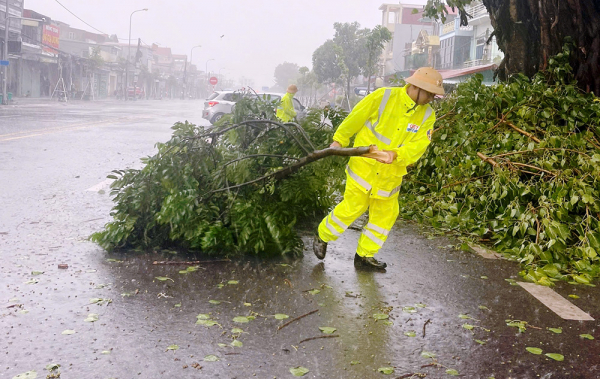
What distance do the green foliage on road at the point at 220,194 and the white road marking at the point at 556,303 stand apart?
1.81m

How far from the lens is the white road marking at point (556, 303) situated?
4.22m

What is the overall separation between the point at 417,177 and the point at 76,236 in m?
4.12

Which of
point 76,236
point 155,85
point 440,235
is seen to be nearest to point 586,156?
point 440,235

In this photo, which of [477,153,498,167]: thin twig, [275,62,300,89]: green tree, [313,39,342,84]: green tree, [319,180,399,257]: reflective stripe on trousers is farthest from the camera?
[275,62,300,89]: green tree

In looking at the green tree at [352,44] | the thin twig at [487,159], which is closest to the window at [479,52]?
the green tree at [352,44]

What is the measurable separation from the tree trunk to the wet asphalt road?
330 cm

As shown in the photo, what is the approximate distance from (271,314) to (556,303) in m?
1.95

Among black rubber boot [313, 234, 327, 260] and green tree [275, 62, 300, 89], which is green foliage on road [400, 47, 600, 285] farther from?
green tree [275, 62, 300, 89]

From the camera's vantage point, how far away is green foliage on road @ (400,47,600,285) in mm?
5480

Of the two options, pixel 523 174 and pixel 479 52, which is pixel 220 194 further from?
pixel 479 52

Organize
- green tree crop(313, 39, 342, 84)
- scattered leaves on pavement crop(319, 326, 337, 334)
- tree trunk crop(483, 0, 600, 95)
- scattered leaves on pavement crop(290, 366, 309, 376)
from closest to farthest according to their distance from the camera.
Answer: scattered leaves on pavement crop(290, 366, 309, 376)
scattered leaves on pavement crop(319, 326, 337, 334)
tree trunk crop(483, 0, 600, 95)
green tree crop(313, 39, 342, 84)

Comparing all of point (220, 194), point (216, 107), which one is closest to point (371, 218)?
point (220, 194)

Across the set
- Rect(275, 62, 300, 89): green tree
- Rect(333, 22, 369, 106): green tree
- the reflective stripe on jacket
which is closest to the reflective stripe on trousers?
the reflective stripe on jacket

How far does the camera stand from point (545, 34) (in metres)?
8.41
